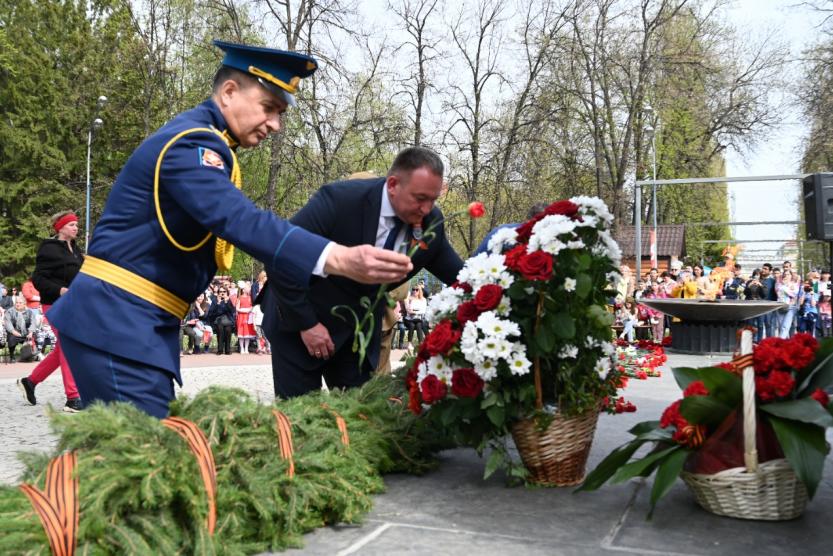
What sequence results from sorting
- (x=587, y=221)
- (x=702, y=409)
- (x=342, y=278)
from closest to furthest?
1. (x=702, y=409)
2. (x=587, y=221)
3. (x=342, y=278)

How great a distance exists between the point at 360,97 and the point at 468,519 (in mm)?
21053

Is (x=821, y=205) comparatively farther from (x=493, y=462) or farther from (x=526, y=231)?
(x=493, y=462)

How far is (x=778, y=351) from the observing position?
2.69 meters

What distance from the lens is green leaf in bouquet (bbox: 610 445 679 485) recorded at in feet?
8.74

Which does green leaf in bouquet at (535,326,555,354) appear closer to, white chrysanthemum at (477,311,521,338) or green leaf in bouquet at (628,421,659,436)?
white chrysanthemum at (477,311,521,338)

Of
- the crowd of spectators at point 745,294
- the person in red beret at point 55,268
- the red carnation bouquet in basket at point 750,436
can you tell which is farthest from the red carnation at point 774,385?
the crowd of spectators at point 745,294

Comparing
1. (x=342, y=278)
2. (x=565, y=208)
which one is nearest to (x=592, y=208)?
(x=565, y=208)

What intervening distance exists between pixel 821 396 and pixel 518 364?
3.31 feet

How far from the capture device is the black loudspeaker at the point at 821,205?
20.1ft

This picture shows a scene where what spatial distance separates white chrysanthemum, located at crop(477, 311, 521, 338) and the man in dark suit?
2.43ft

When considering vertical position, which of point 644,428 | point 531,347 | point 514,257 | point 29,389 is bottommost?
point 29,389

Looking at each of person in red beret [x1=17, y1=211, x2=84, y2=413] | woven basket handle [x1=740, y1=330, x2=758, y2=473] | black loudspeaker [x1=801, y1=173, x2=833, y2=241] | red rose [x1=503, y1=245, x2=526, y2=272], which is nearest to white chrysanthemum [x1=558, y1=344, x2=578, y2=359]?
red rose [x1=503, y1=245, x2=526, y2=272]

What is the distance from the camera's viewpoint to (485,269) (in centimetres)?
295

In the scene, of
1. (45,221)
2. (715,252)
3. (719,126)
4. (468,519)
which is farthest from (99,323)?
(715,252)
